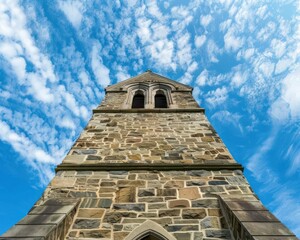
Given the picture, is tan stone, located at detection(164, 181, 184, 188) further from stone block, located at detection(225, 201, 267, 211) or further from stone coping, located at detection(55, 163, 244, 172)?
stone block, located at detection(225, 201, 267, 211)

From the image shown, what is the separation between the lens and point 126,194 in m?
4.37

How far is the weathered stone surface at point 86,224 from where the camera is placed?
147 inches

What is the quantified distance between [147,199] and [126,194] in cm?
41

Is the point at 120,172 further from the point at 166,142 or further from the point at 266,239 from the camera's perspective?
the point at 266,239

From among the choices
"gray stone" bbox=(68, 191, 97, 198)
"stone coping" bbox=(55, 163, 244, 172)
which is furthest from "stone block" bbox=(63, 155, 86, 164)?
"gray stone" bbox=(68, 191, 97, 198)

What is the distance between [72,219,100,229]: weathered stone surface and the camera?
373 cm

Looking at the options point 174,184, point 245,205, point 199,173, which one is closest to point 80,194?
point 174,184

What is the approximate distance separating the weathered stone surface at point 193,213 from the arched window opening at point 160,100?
20.8ft

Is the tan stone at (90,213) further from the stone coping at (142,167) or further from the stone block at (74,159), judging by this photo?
the stone block at (74,159)

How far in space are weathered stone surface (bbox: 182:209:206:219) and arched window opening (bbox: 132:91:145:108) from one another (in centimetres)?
648

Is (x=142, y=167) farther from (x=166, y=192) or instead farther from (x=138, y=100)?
(x=138, y=100)

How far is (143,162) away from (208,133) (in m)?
2.41

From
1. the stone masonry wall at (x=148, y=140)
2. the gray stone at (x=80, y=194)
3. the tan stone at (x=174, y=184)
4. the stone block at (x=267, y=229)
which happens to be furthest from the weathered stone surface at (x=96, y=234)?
the stone block at (x=267, y=229)

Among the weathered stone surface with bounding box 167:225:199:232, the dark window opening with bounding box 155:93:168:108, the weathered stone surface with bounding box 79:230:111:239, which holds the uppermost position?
the dark window opening with bounding box 155:93:168:108
